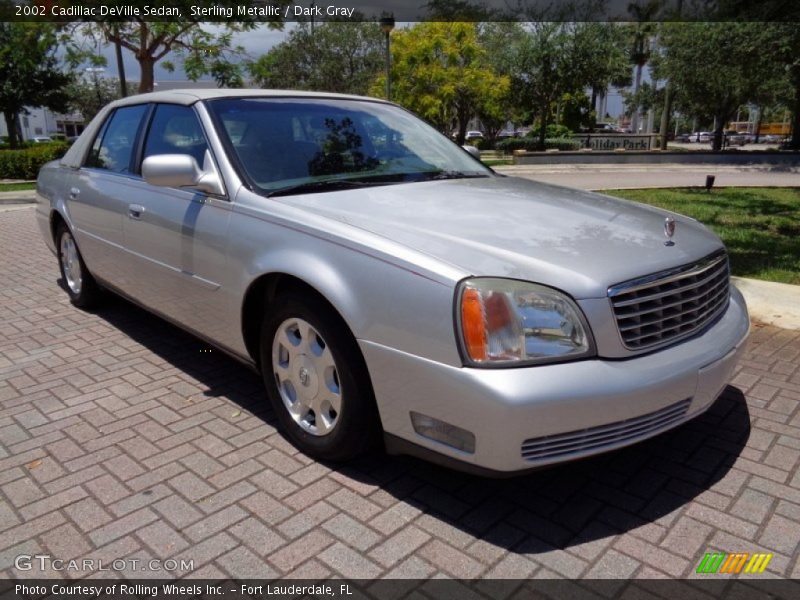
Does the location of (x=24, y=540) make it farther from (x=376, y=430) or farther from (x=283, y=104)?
(x=283, y=104)

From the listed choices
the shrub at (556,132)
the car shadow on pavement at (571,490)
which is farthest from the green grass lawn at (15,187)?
the shrub at (556,132)

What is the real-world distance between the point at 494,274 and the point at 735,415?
6.82 ft

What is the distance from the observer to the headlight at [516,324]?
7.72 feet

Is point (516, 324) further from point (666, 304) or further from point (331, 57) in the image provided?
point (331, 57)

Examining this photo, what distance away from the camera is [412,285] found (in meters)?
2.47

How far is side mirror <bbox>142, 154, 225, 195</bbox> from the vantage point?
3.27 m

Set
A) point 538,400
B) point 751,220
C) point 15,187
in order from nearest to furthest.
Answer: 1. point 538,400
2. point 751,220
3. point 15,187

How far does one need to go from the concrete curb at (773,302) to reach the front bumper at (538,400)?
9.65ft

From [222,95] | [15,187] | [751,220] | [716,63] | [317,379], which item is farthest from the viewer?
[716,63]

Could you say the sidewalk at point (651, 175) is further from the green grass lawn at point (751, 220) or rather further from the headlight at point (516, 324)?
the headlight at point (516, 324)

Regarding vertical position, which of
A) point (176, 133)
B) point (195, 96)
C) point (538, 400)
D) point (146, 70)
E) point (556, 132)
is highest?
point (146, 70)

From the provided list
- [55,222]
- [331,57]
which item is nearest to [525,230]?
[55,222]

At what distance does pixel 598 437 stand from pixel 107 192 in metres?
3.67

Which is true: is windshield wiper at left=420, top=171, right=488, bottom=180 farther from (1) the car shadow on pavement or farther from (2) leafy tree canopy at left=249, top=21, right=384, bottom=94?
(2) leafy tree canopy at left=249, top=21, right=384, bottom=94
